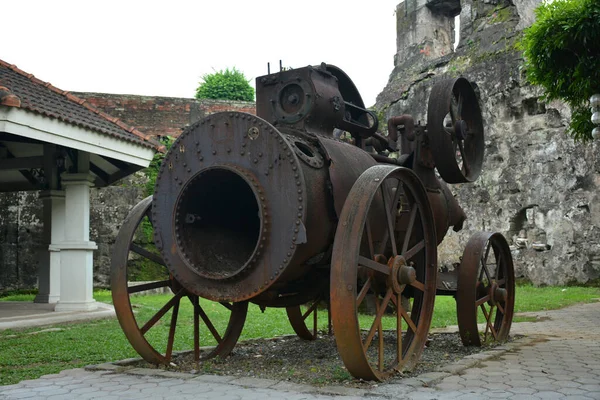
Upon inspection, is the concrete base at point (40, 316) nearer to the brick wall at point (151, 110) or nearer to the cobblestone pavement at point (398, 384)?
the cobblestone pavement at point (398, 384)

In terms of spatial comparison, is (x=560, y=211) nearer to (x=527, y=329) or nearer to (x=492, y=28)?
(x=492, y=28)

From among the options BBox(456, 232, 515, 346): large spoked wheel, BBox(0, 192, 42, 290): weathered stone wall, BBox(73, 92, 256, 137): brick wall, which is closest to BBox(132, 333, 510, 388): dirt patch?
BBox(456, 232, 515, 346): large spoked wheel

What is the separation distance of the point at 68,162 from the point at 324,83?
688 centimetres

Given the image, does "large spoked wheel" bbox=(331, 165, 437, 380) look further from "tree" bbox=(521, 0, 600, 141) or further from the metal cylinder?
"tree" bbox=(521, 0, 600, 141)

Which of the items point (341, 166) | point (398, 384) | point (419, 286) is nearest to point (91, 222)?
point (341, 166)

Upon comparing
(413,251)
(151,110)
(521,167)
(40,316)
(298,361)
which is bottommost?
(298,361)

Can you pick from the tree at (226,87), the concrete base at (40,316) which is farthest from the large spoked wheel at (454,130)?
the tree at (226,87)

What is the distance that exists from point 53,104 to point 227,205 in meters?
5.42

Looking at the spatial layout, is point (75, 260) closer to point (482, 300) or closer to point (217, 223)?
point (217, 223)

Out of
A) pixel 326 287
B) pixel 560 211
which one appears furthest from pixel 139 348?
pixel 560 211

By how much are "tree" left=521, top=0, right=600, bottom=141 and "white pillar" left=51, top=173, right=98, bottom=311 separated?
23.0ft

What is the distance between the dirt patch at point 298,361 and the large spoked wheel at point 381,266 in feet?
0.75

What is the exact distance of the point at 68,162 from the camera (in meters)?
11.0

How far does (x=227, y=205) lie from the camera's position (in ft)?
18.1
